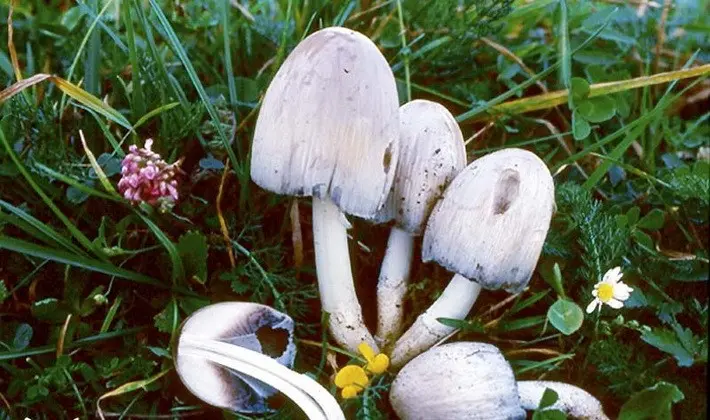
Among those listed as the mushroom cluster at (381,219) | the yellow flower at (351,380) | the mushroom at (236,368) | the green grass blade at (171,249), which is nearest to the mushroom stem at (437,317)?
the mushroom cluster at (381,219)

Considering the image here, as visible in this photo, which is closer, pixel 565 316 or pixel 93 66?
pixel 565 316

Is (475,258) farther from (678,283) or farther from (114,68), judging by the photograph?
(114,68)

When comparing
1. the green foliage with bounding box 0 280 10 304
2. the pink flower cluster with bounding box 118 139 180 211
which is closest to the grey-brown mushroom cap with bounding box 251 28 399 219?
the pink flower cluster with bounding box 118 139 180 211

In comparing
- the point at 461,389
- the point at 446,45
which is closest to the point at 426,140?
the point at 461,389

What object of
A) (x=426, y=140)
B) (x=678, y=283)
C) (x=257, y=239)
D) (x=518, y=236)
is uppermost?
(x=426, y=140)

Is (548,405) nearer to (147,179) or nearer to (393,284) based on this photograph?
(393,284)

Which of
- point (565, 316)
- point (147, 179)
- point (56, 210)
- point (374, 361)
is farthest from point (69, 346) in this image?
point (565, 316)

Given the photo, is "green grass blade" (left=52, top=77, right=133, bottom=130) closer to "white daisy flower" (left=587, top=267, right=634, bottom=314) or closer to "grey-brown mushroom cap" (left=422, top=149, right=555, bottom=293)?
"grey-brown mushroom cap" (left=422, top=149, right=555, bottom=293)
